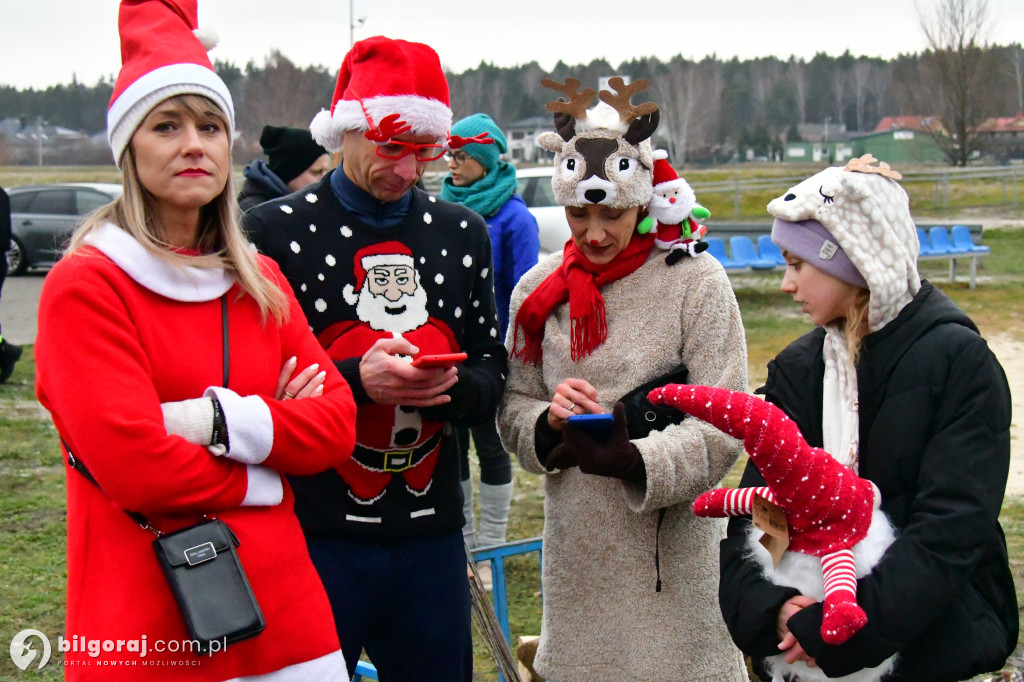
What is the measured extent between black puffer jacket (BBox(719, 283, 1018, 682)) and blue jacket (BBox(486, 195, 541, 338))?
3103mm

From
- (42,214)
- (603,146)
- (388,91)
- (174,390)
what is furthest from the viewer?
(42,214)

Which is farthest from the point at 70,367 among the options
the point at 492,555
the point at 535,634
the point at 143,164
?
the point at 535,634

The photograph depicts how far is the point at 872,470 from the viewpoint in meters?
2.38

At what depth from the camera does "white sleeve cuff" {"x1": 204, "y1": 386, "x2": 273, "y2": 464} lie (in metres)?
2.03

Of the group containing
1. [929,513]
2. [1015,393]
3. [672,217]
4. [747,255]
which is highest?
[672,217]

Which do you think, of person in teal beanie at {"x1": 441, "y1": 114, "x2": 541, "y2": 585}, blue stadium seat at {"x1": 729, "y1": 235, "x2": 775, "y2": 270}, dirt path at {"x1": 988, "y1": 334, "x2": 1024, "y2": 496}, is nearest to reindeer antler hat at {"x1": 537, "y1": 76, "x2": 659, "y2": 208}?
person in teal beanie at {"x1": 441, "y1": 114, "x2": 541, "y2": 585}

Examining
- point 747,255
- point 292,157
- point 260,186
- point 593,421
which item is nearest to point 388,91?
point 593,421

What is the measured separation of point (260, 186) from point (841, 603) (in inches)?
139

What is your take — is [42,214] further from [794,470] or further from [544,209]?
[794,470]

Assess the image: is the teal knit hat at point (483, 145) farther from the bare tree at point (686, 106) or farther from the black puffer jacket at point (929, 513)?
the bare tree at point (686, 106)

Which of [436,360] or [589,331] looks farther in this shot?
[589,331]

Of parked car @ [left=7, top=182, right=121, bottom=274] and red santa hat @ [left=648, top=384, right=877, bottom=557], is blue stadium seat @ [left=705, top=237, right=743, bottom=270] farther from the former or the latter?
red santa hat @ [left=648, top=384, right=877, bottom=557]

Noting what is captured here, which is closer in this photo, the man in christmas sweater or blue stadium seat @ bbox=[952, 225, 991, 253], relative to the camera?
the man in christmas sweater

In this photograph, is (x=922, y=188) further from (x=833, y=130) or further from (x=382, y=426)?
(x=833, y=130)
